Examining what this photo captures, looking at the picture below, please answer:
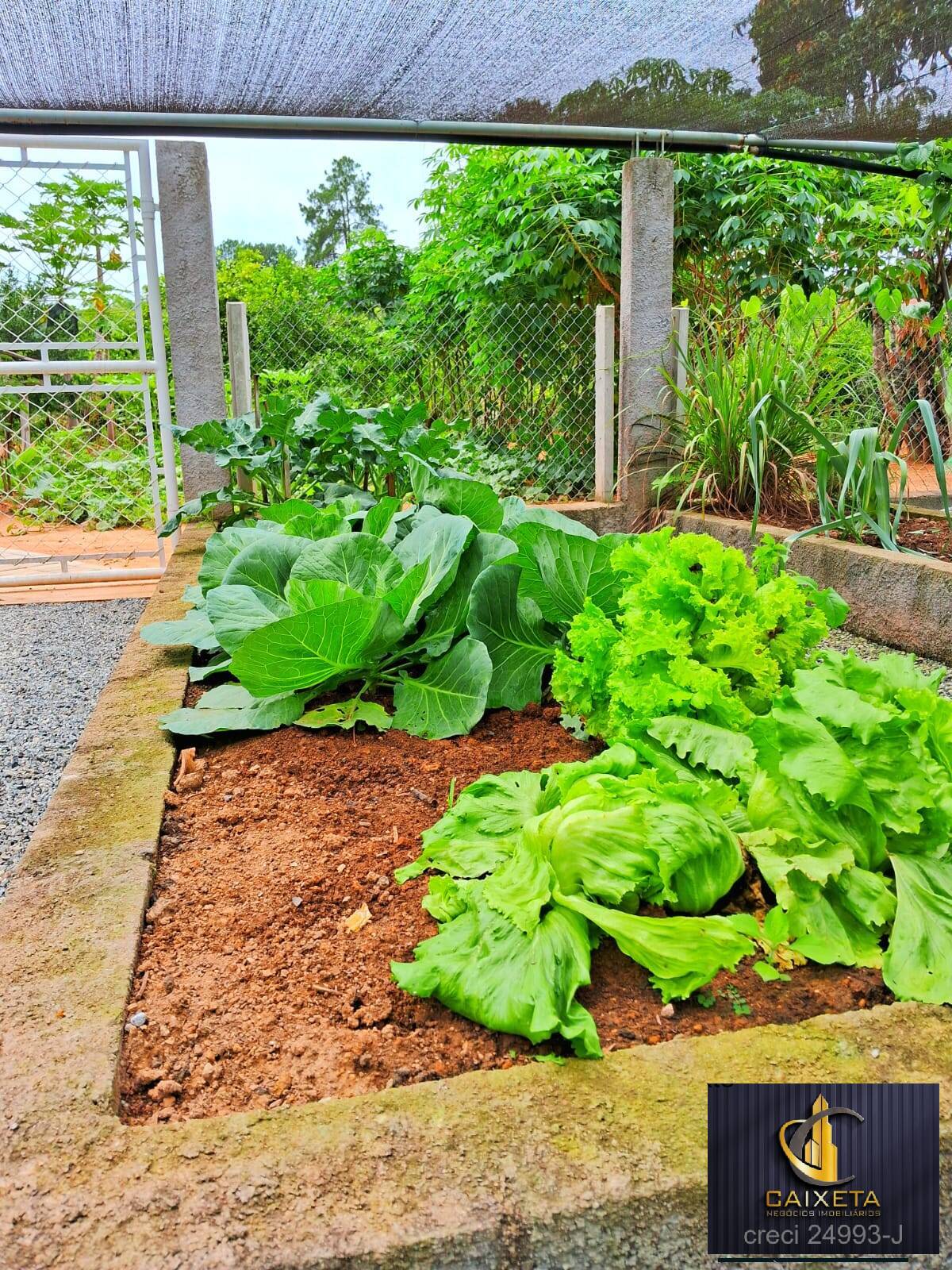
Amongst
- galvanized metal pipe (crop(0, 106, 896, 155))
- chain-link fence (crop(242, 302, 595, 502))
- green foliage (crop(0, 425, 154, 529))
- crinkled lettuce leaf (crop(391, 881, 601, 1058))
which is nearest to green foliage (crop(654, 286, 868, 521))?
chain-link fence (crop(242, 302, 595, 502))

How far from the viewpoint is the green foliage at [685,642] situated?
1.42 meters

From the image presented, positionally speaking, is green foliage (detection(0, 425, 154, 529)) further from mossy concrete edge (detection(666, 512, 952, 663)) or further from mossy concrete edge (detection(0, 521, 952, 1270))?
mossy concrete edge (detection(0, 521, 952, 1270))

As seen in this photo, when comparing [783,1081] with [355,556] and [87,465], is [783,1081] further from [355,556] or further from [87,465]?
[87,465]

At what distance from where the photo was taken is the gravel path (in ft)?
7.30

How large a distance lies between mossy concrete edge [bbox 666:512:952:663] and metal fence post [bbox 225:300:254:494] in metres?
2.95

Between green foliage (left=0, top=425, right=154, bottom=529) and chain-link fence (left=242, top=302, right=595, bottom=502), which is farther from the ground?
chain-link fence (left=242, top=302, right=595, bottom=502)

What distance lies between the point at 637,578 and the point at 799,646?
312 millimetres

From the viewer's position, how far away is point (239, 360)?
16.3ft

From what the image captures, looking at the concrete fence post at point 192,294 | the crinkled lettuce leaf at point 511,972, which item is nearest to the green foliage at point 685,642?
the crinkled lettuce leaf at point 511,972

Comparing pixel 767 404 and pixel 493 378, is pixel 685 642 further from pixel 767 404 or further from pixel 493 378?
pixel 493 378

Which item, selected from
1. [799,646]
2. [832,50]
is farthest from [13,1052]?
[832,50]

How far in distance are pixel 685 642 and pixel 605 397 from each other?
4.21 m

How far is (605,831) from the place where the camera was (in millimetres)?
1095

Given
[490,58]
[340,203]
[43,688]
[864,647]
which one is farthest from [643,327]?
[340,203]
